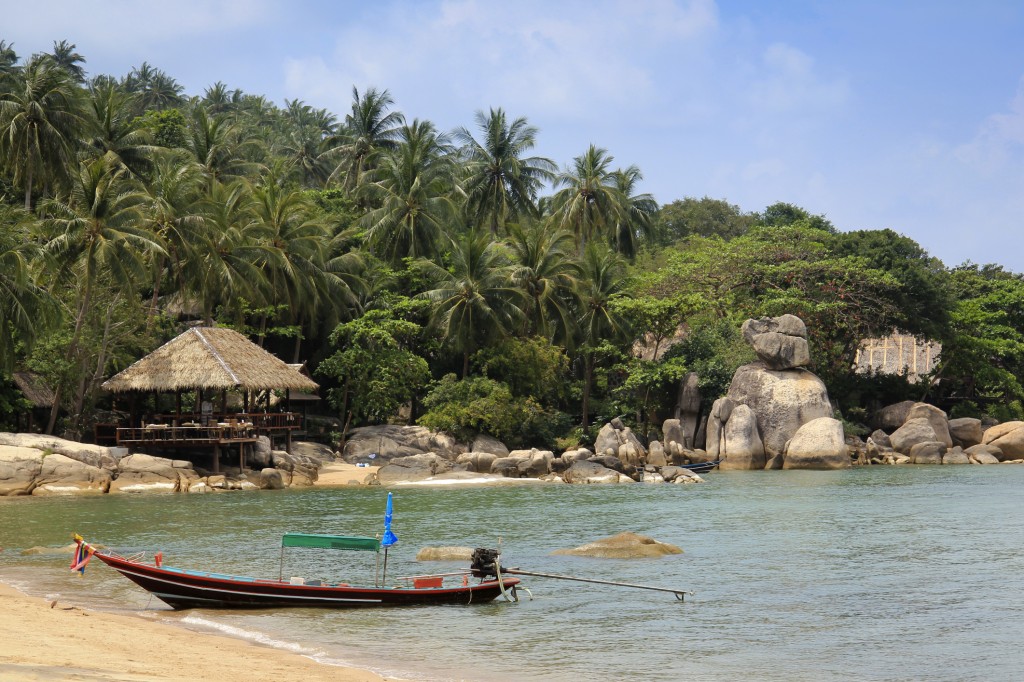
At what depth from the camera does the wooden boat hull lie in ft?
47.2

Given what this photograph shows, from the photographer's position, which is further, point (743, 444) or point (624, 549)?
point (743, 444)

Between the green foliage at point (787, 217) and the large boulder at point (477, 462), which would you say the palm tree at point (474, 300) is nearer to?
the large boulder at point (477, 462)

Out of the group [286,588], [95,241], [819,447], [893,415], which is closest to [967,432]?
[893,415]

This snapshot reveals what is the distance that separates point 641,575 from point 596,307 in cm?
2930

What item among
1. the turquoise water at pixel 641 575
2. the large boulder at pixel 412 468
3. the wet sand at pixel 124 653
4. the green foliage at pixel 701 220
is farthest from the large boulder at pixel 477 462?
the green foliage at pixel 701 220

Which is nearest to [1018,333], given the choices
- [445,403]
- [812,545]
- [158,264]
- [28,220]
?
[445,403]

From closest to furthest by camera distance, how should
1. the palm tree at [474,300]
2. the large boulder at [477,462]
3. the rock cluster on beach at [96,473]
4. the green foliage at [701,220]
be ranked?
the rock cluster on beach at [96,473] → the large boulder at [477,462] → the palm tree at [474,300] → the green foliage at [701,220]

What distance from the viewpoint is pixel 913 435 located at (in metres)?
44.8

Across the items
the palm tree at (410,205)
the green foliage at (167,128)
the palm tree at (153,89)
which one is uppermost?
the palm tree at (153,89)

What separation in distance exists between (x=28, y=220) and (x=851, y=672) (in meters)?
33.3

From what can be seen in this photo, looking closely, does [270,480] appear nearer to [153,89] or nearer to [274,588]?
[274,588]

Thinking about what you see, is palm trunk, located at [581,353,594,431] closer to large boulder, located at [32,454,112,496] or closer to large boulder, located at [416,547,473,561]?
large boulder, located at [32,454,112,496]

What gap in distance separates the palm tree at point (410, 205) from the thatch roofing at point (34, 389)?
52.8 feet

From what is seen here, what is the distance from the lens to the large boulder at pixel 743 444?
41.2 meters
